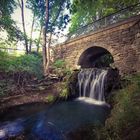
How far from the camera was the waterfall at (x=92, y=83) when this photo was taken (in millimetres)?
9633

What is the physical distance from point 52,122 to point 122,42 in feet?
23.5

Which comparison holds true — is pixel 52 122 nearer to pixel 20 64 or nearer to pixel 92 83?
pixel 92 83

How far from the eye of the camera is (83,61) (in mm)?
15000

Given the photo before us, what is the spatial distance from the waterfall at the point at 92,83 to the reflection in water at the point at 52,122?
180cm

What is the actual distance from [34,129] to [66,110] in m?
2.54

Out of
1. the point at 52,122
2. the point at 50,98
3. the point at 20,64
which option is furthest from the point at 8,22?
the point at 52,122

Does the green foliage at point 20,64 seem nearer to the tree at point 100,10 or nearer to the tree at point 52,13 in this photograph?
the tree at point 52,13

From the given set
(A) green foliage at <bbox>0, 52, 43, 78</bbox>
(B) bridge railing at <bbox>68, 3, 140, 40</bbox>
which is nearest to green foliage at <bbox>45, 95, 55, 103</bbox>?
(A) green foliage at <bbox>0, 52, 43, 78</bbox>

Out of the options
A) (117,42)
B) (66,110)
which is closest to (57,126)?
(66,110)

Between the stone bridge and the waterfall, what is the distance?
1512 millimetres

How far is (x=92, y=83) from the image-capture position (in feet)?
34.2

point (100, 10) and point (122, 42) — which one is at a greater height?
point (100, 10)

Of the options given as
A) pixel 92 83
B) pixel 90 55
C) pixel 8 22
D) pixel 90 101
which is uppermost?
pixel 8 22

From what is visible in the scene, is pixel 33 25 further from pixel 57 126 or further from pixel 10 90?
pixel 57 126
